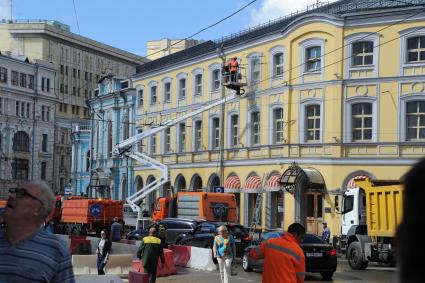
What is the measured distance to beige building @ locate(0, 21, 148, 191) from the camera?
9619cm

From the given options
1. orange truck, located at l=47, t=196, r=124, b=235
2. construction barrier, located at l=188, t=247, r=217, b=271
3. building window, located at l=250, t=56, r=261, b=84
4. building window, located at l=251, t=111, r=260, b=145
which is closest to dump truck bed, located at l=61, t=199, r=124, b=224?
orange truck, located at l=47, t=196, r=124, b=235

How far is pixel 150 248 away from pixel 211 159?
102ft

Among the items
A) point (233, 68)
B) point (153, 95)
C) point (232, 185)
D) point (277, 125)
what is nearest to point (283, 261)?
point (233, 68)

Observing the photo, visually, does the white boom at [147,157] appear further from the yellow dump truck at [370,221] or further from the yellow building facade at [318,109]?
the yellow dump truck at [370,221]

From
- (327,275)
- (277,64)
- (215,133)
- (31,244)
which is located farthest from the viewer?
(215,133)

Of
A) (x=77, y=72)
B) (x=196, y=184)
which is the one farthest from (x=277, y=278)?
(x=77, y=72)

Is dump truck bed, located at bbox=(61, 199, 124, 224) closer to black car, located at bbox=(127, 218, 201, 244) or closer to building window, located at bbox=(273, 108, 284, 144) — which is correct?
building window, located at bbox=(273, 108, 284, 144)

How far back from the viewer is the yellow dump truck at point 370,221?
923 inches

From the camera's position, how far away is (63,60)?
105750 mm

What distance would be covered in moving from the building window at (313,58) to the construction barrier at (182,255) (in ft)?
53.4

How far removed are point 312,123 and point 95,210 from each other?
13246 mm

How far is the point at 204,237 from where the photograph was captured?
93.1 ft

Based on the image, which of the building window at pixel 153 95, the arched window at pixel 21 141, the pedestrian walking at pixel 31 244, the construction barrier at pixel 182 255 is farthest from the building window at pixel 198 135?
the pedestrian walking at pixel 31 244

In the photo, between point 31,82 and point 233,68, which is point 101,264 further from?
point 31,82
